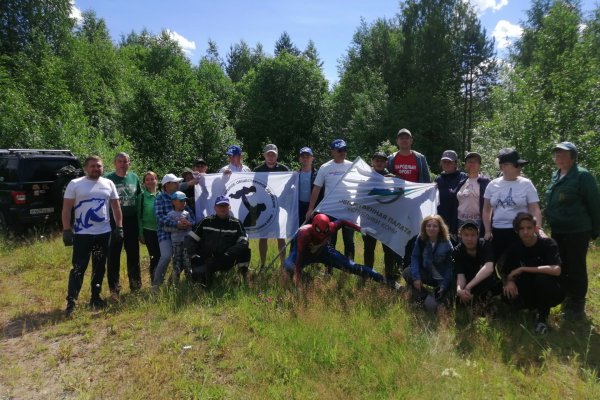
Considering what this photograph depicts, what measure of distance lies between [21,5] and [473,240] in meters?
27.2

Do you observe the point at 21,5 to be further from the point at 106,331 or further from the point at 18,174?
the point at 106,331

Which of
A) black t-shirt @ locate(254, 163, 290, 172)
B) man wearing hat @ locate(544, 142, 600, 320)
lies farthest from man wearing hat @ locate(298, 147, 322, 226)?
man wearing hat @ locate(544, 142, 600, 320)

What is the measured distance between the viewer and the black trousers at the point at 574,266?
4.66 metres

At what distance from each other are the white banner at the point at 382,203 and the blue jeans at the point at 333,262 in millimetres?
526

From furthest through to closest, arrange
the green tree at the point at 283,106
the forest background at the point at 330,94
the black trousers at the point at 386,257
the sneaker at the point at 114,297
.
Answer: the green tree at the point at 283,106, the forest background at the point at 330,94, the black trousers at the point at 386,257, the sneaker at the point at 114,297

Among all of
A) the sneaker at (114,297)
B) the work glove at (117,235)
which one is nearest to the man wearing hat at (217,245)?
the work glove at (117,235)

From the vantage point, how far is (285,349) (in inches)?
155

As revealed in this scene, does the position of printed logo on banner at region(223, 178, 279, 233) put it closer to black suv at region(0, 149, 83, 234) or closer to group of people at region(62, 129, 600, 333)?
group of people at region(62, 129, 600, 333)

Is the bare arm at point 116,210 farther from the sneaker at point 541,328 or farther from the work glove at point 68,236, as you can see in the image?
the sneaker at point 541,328

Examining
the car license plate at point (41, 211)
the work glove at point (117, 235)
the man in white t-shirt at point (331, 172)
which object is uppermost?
the man in white t-shirt at point (331, 172)

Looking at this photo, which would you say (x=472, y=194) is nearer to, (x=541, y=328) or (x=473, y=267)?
(x=473, y=267)

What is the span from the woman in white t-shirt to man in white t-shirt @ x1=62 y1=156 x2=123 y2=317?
180 inches

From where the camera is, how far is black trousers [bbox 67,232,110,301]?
17.0 feet

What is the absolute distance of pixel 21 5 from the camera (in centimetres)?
2278
